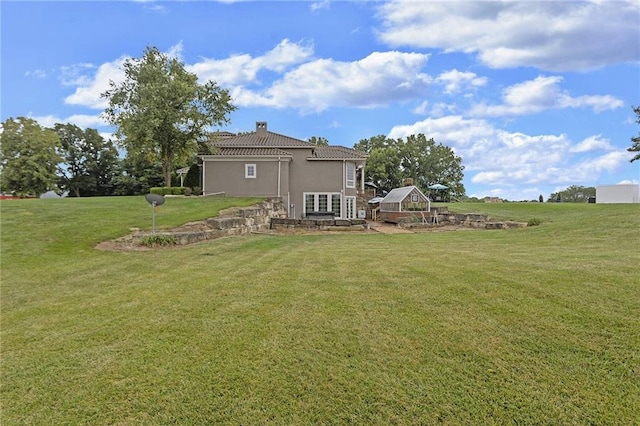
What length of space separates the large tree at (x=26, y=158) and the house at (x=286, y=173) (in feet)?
72.8

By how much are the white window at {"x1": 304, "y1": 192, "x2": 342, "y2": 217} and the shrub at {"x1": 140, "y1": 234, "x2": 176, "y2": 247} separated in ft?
50.9

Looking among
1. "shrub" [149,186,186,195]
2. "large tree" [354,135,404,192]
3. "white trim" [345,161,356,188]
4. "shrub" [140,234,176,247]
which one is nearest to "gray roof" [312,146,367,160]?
"white trim" [345,161,356,188]

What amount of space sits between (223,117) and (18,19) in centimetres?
Answer: 1715

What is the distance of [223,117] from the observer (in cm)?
2645

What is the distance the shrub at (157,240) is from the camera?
31.7 ft

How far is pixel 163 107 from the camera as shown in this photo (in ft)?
77.9

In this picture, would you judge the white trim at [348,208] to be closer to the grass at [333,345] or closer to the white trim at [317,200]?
the white trim at [317,200]

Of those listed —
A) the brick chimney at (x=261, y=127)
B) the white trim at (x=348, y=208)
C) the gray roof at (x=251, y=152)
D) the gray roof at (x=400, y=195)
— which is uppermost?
the brick chimney at (x=261, y=127)

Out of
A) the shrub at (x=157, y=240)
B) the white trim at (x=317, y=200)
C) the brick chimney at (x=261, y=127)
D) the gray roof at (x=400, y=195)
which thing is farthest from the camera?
the brick chimney at (x=261, y=127)

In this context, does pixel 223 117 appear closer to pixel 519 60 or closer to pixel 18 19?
pixel 18 19

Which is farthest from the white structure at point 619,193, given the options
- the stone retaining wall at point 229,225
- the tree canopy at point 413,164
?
the stone retaining wall at point 229,225

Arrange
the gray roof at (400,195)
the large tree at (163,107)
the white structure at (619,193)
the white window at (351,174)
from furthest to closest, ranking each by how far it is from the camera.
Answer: the white structure at (619,193) < the white window at (351,174) < the gray roof at (400,195) < the large tree at (163,107)

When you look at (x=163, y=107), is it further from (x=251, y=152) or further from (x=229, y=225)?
(x=229, y=225)

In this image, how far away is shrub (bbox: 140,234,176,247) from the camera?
380 inches
